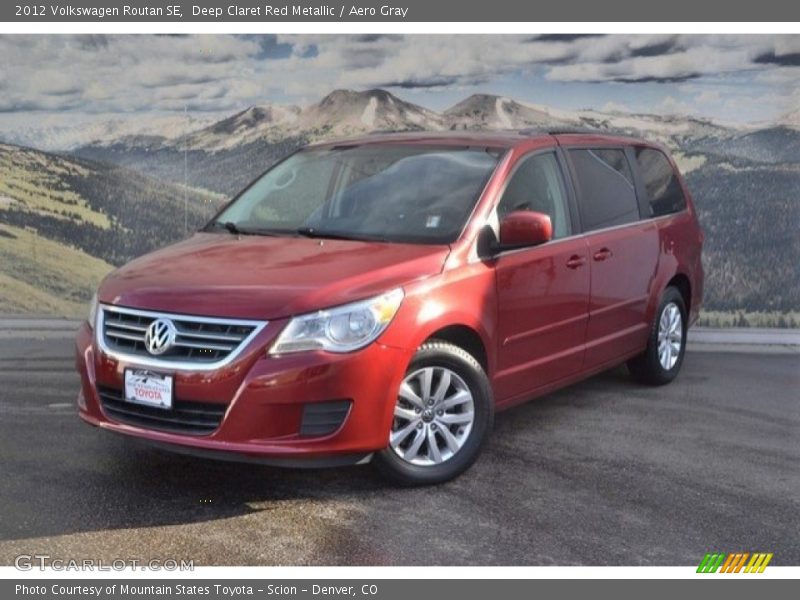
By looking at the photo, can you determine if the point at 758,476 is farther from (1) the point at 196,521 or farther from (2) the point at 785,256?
(2) the point at 785,256

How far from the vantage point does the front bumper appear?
4.25 m

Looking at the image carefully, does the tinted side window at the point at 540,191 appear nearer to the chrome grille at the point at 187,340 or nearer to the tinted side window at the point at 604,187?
the tinted side window at the point at 604,187

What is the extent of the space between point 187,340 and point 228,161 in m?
4.98

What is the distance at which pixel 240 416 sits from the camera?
427cm

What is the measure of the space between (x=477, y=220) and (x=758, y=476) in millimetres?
1931

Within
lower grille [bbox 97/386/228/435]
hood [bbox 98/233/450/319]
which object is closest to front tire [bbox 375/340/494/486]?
hood [bbox 98/233/450/319]

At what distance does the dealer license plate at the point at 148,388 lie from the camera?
14.4 feet

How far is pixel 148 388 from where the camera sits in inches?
176

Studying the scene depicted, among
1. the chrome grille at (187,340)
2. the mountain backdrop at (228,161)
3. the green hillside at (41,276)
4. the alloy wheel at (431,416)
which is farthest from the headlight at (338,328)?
the green hillside at (41,276)

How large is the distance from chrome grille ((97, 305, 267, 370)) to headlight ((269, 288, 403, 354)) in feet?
0.45

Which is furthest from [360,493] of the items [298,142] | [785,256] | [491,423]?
[785,256]

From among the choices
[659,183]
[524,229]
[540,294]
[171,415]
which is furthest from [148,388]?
[659,183]

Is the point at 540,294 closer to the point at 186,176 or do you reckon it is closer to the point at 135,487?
the point at 135,487

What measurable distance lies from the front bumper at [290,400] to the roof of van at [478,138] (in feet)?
5.59
